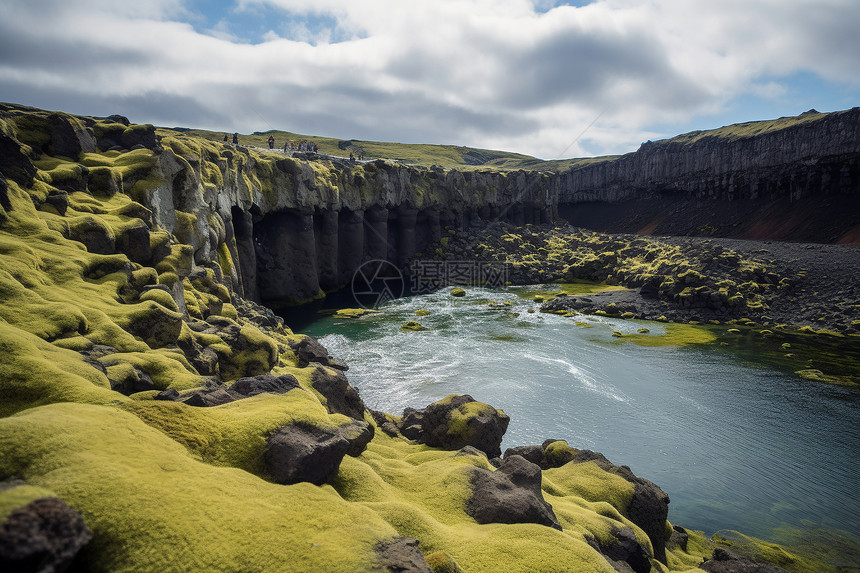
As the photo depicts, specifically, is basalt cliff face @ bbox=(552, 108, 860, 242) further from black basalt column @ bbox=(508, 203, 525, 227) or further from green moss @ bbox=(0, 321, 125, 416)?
green moss @ bbox=(0, 321, 125, 416)

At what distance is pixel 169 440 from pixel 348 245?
56.6m

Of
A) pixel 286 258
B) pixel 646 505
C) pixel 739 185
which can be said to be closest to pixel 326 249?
pixel 286 258

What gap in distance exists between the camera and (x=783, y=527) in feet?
56.0

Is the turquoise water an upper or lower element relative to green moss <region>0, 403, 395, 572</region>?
lower

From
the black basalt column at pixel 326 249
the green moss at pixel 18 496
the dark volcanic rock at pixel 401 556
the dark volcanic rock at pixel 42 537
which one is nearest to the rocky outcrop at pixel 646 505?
the dark volcanic rock at pixel 401 556

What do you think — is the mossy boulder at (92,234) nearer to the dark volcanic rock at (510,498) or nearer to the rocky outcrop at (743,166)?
the dark volcanic rock at (510,498)

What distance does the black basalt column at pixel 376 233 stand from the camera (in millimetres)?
68562

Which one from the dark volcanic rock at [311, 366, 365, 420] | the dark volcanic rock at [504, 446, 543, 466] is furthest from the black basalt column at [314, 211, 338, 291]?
the dark volcanic rock at [504, 446, 543, 466]

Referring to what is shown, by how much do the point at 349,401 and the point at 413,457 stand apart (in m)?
3.36

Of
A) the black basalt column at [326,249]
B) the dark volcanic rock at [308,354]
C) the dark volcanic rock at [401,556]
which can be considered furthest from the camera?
the black basalt column at [326,249]

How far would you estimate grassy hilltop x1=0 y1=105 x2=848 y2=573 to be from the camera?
21.0 ft

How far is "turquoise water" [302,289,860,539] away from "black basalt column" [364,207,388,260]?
27.2m

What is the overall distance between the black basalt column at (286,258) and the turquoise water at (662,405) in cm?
982

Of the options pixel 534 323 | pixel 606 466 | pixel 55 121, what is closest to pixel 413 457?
pixel 606 466
